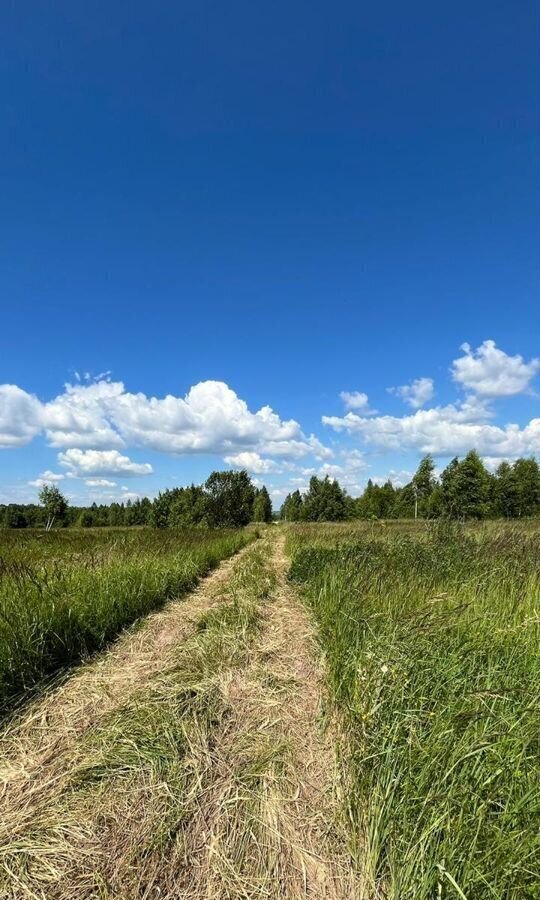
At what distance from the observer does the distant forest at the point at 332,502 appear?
41.5 meters

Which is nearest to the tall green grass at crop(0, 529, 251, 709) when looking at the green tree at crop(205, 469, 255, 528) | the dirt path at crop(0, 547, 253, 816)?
the dirt path at crop(0, 547, 253, 816)

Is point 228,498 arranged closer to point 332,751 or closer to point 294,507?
point 294,507

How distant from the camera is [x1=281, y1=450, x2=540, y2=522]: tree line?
133 feet

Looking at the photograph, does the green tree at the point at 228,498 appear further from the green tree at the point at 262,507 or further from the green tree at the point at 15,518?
the green tree at the point at 15,518

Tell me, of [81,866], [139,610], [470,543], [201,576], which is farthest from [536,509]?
[81,866]

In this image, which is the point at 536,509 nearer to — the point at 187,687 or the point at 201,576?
the point at 201,576

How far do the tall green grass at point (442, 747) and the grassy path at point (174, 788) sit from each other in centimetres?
28

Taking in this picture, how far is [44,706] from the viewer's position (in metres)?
3.26

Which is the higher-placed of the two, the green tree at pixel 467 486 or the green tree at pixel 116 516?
the green tree at pixel 467 486

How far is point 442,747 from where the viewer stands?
6.45 ft

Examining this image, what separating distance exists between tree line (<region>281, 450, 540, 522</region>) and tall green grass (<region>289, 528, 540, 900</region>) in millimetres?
23403

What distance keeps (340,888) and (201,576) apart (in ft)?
28.2

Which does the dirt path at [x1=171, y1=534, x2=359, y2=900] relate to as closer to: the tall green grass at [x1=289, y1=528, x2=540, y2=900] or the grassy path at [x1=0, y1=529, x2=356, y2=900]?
the grassy path at [x1=0, y1=529, x2=356, y2=900]

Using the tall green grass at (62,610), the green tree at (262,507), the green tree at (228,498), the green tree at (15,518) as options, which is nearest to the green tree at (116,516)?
the green tree at (15,518)
